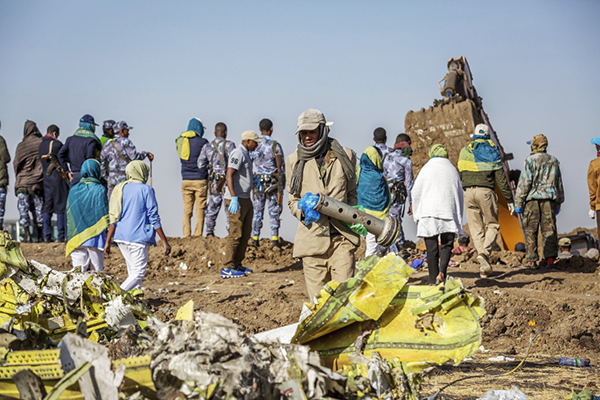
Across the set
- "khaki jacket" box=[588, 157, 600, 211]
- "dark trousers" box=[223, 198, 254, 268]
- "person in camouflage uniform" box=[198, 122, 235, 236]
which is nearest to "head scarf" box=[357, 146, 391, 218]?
"dark trousers" box=[223, 198, 254, 268]

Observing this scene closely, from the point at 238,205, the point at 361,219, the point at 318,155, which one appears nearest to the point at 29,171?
the point at 238,205

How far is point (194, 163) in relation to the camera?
39.1 ft

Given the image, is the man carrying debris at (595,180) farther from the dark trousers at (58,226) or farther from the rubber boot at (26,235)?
the rubber boot at (26,235)

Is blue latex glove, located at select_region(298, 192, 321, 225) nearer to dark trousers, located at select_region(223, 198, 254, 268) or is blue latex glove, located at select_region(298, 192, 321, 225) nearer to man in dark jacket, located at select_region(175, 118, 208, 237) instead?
dark trousers, located at select_region(223, 198, 254, 268)

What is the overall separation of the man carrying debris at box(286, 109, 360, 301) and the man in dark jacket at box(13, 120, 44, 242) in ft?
29.4

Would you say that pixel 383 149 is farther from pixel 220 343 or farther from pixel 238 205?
pixel 220 343

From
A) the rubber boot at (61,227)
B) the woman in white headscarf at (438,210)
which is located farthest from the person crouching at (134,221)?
the rubber boot at (61,227)

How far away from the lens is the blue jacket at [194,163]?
11.8 metres

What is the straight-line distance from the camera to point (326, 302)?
120 inches

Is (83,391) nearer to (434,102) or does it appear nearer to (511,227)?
(511,227)

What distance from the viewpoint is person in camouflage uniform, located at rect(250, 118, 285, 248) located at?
11.4 meters

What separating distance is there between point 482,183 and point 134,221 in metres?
5.56

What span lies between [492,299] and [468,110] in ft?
21.0

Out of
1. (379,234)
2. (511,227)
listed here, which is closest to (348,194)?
(379,234)
